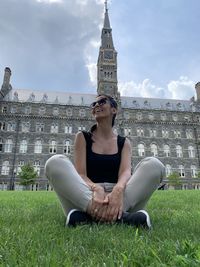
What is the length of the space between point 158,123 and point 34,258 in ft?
132

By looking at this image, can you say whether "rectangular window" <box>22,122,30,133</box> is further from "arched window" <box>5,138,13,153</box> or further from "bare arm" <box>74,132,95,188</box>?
"bare arm" <box>74,132,95,188</box>

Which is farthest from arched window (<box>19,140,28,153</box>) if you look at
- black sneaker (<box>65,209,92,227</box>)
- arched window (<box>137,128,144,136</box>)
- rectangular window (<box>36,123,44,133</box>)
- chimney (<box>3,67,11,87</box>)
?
black sneaker (<box>65,209,92,227</box>)

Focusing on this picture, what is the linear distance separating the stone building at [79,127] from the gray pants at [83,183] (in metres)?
32.7

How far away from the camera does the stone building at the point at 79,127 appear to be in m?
35.8

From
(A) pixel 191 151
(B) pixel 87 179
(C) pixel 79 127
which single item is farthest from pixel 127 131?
(B) pixel 87 179

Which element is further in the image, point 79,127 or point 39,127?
point 79,127

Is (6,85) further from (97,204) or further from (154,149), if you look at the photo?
(97,204)

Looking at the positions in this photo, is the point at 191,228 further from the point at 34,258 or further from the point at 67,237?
the point at 34,258

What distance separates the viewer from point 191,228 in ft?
9.27

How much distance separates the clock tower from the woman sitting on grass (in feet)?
123

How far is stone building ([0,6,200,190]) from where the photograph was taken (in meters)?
35.8

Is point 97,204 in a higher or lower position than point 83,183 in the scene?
lower

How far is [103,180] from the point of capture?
3.44 meters

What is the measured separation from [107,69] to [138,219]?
4231cm
